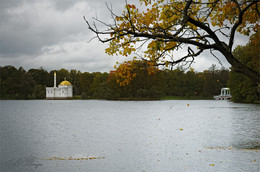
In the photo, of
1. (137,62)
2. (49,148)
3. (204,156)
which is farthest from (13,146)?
(137,62)

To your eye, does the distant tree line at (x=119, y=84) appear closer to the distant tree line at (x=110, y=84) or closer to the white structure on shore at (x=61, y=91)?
the distant tree line at (x=110, y=84)

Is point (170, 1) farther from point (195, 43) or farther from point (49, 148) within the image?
point (49, 148)

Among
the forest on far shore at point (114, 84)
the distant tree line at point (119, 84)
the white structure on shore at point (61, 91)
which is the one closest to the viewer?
the distant tree line at point (119, 84)

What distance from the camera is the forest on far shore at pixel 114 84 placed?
312ft

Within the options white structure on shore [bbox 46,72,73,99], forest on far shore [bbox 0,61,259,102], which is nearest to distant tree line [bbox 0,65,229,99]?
forest on far shore [bbox 0,61,259,102]

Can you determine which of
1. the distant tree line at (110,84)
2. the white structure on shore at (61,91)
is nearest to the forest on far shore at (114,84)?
the distant tree line at (110,84)

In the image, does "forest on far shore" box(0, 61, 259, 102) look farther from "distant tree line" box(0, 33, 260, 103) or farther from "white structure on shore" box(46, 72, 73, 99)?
"white structure on shore" box(46, 72, 73, 99)

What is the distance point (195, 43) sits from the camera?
24.3 ft

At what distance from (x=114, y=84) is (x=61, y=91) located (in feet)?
163

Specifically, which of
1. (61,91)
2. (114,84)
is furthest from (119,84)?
(61,91)

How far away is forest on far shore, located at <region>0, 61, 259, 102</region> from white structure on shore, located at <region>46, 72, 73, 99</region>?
8.34 feet

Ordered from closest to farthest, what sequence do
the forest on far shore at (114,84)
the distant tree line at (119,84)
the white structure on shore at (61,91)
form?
the distant tree line at (119,84), the forest on far shore at (114,84), the white structure on shore at (61,91)

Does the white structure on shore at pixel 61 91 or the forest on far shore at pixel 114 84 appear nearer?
the forest on far shore at pixel 114 84

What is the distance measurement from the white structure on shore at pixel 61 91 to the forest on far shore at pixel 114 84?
2542 millimetres
